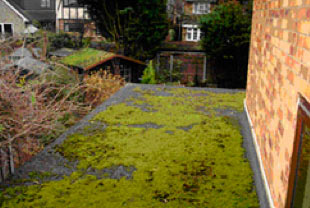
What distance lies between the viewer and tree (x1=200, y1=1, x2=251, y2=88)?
15141 millimetres

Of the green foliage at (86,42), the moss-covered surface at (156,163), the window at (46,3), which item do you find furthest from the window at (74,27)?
the moss-covered surface at (156,163)

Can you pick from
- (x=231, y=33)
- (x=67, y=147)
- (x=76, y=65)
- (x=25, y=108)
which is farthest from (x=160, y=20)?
(x=67, y=147)

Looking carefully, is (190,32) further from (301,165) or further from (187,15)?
(301,165)

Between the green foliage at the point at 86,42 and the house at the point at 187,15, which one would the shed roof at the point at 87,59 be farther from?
the house at the point at 187,15

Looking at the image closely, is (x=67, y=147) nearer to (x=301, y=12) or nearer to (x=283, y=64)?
(x=283, y=64)

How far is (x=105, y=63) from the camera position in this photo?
616 inches

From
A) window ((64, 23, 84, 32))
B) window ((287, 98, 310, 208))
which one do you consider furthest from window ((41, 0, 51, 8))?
window ((287, 98, 310, 208))

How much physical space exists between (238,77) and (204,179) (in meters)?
13.8

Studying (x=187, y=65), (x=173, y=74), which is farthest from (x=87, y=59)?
(x=187, y=65)

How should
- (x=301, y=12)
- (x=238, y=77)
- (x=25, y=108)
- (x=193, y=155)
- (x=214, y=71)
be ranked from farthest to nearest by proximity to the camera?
1. (x=214, y=71)
2. (x=238, y=77)
3. (x=25, y=108)
4. (x=193, y=155)
5. (x=301, y=12)

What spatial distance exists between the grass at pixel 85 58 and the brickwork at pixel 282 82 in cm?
1144

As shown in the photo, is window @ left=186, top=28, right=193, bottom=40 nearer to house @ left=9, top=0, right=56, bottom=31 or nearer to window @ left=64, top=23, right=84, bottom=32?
window @ left=64, top=23, right=84, bottom=32

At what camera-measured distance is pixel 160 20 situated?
675 inches

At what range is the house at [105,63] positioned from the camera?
1452 cm
